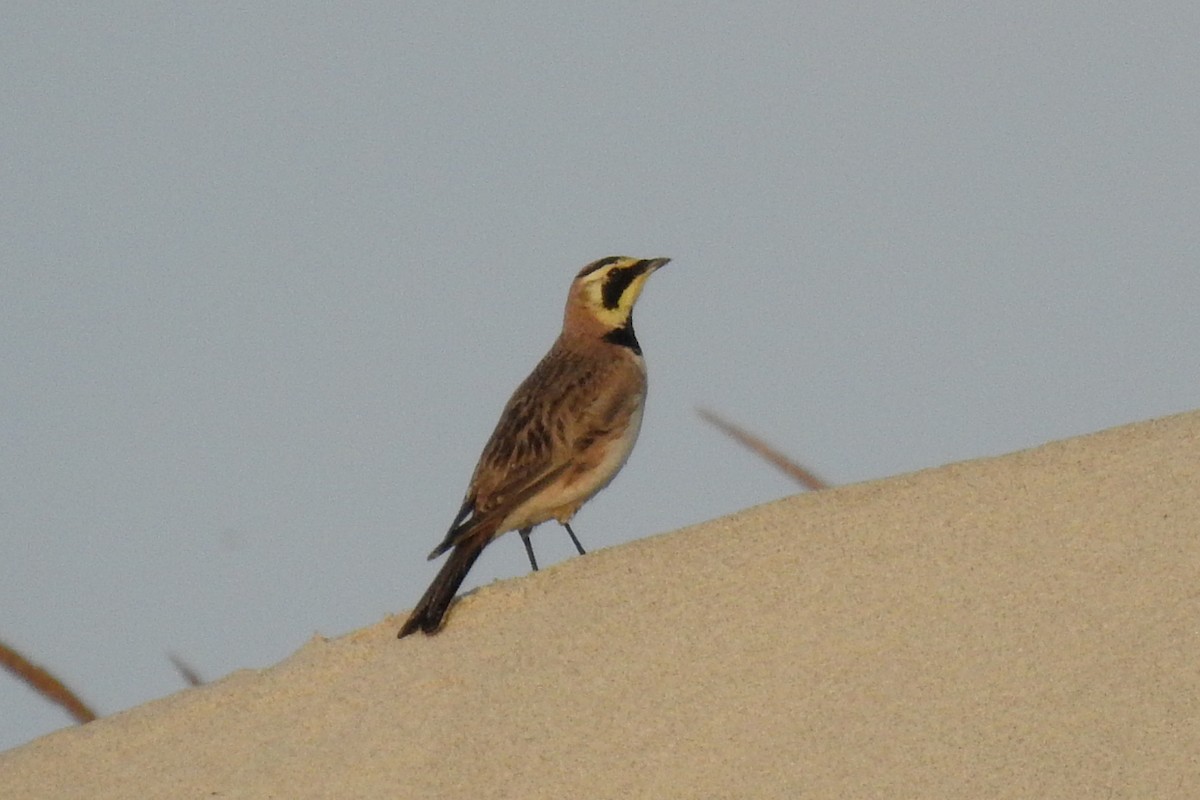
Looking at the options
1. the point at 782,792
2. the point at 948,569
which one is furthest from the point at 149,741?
the point at 948,569

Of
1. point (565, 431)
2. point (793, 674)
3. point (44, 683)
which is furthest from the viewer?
point (565, 431)

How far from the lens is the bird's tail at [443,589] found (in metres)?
6.96

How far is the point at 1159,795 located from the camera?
5.47 m

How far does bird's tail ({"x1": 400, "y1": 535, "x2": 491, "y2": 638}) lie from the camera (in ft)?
22.9

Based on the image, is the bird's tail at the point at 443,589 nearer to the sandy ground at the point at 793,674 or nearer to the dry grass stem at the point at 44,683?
the sandy ground at the point at 793,674

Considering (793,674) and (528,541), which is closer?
(793,674)

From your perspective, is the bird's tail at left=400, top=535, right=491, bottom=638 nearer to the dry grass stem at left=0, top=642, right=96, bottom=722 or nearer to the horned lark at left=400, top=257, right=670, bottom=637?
the horned lark at left=400, top=257, right=670, bottom=637

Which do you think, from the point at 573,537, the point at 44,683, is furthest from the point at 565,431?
the point at 44,683

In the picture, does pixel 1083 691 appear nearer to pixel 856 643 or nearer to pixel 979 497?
pixel 856 643

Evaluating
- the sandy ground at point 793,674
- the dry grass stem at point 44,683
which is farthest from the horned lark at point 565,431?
the dry grass stem at point 44,683

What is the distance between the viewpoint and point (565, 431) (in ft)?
25.9

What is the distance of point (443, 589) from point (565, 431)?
1.06m

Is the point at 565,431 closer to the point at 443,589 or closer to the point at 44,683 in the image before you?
the point at 443,589

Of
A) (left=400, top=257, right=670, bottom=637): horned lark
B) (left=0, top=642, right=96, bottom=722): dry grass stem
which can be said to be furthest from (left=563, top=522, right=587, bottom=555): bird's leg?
(left=0, top=642, right=96, bottom=722): dry grass stem
